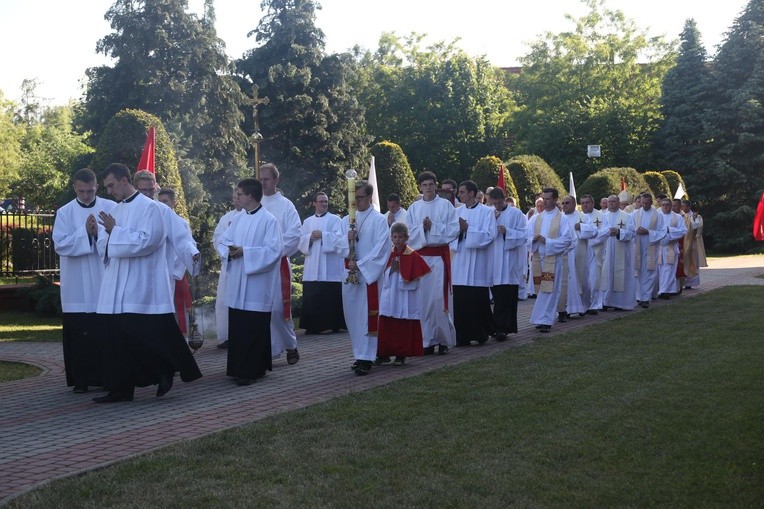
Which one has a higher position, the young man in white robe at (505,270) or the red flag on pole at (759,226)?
the red flag on pole at (759,226)

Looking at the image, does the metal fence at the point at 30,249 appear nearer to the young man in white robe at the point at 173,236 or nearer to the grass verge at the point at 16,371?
the grass verge at the point at 16,371

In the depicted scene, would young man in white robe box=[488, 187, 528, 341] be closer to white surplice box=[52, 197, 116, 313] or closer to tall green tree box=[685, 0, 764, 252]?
white surplice box=[52, 197, 116, 313]

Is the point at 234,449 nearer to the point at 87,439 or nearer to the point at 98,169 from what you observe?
the point at 87,439

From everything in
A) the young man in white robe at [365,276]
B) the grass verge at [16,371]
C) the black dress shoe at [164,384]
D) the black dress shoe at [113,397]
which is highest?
the young man in white robe at [365,276]

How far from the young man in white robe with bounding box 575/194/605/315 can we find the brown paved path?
482 centimetres

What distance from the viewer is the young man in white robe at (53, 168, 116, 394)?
33.4ft

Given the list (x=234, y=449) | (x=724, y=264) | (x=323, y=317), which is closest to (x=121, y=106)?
(x=724, y=264)

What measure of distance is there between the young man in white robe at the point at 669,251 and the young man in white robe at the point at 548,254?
578 cm

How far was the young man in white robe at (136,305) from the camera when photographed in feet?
31.2

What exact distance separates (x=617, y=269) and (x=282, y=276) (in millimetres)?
8530

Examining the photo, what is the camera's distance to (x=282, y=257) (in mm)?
11992

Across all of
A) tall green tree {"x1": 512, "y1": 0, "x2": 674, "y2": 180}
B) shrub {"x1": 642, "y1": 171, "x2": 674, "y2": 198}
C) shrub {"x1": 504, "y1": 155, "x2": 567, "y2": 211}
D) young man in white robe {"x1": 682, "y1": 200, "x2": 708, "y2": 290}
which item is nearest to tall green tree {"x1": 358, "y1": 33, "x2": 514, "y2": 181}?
tall green tree {"x1": 512, "y1": 0, "x2": 674, "y2": 180}

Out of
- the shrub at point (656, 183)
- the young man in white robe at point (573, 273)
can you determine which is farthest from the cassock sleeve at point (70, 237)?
the shrub at point (656, 183)

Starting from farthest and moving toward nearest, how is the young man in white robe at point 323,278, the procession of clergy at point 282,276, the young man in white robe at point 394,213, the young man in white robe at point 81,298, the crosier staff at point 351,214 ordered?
1. the young man in white robe at point 323,278
2. the young man in white robe at point 394,213
3. the crosier staff at point 351,214
4. the young man in white robe at point 81,298
5. the procession of clergy at point 282,276
